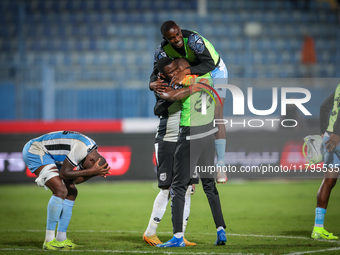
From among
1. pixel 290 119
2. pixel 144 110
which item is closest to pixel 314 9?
pixel 144 110

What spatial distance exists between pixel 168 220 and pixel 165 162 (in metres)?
2.44

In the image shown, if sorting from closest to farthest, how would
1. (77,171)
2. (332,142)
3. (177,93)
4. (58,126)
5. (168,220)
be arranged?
1. (177,93)
2. (77,171)
3. (332,142)
4. (168,220)
5. (58,126)

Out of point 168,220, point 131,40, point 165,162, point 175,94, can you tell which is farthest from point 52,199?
point 131,40

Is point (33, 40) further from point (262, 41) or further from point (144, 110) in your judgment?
point (262, 41)

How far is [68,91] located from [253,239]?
9.17 meters

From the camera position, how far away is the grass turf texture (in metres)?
4.66

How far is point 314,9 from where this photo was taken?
1834 cm

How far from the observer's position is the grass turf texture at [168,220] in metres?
4.66

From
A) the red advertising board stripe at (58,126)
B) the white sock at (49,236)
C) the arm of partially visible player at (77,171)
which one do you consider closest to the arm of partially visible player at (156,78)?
the arm of partially visible player at (77,171)

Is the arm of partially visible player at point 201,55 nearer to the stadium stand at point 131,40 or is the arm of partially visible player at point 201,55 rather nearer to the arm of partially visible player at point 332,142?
the arm of partially visible player at point 332,142

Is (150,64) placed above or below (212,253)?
above

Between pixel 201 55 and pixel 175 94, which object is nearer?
pixel 175 94

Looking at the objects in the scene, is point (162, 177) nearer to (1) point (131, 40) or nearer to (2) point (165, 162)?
(2) point (165, 162)

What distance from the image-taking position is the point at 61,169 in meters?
4.78
